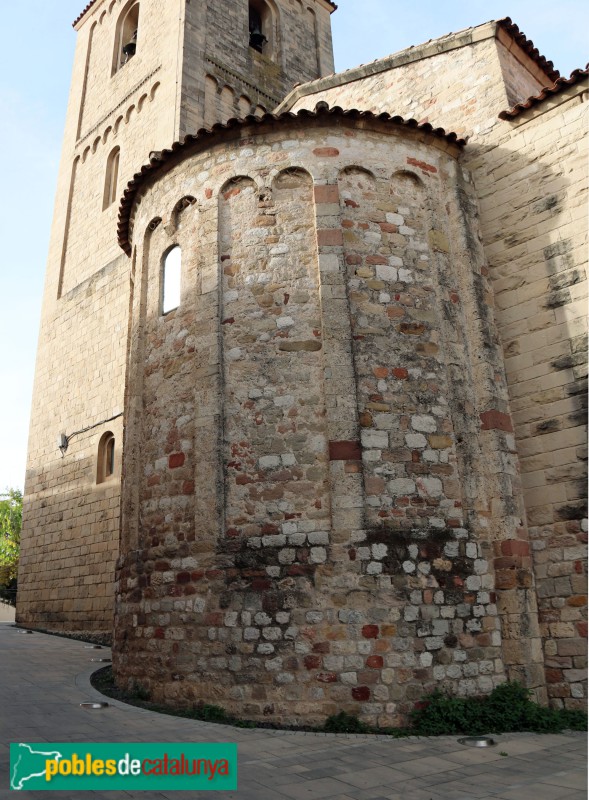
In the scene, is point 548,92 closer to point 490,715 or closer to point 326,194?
point 326,194

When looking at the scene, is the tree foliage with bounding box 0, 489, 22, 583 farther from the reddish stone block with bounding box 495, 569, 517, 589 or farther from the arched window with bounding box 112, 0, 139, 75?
the reddish stone block with bounding box 495, 569, 517, 589

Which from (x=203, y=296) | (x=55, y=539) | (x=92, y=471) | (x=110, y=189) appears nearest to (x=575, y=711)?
(x=203, y=296)

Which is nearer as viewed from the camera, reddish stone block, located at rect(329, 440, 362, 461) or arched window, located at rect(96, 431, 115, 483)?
reddish stone block, located at rect(329, 440, 362, 461)

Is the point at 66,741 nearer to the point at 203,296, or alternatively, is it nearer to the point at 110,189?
the point at 203,296

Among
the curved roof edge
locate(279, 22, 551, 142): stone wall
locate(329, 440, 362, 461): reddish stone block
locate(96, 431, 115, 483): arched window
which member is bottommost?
locate(329, 440, 362, 461): reddish stone block

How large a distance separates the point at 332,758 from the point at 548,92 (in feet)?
25.5

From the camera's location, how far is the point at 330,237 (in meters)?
7.37

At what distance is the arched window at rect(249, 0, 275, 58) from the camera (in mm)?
16844

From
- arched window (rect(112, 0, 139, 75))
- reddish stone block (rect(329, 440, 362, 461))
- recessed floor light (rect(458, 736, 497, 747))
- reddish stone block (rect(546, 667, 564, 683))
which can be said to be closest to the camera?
recessed floor light (rect(458, 736, 497, 747))

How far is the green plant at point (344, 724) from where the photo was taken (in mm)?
5551

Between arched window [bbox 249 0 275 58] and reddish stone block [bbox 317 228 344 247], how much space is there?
39.0 feet

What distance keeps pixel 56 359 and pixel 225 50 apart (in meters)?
8.46

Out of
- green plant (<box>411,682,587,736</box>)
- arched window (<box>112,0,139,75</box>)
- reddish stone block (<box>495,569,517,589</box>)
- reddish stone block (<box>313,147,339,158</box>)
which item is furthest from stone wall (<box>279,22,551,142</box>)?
arched window (<box>112,0,139,75</box>)

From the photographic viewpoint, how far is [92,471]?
1248 centimetres
